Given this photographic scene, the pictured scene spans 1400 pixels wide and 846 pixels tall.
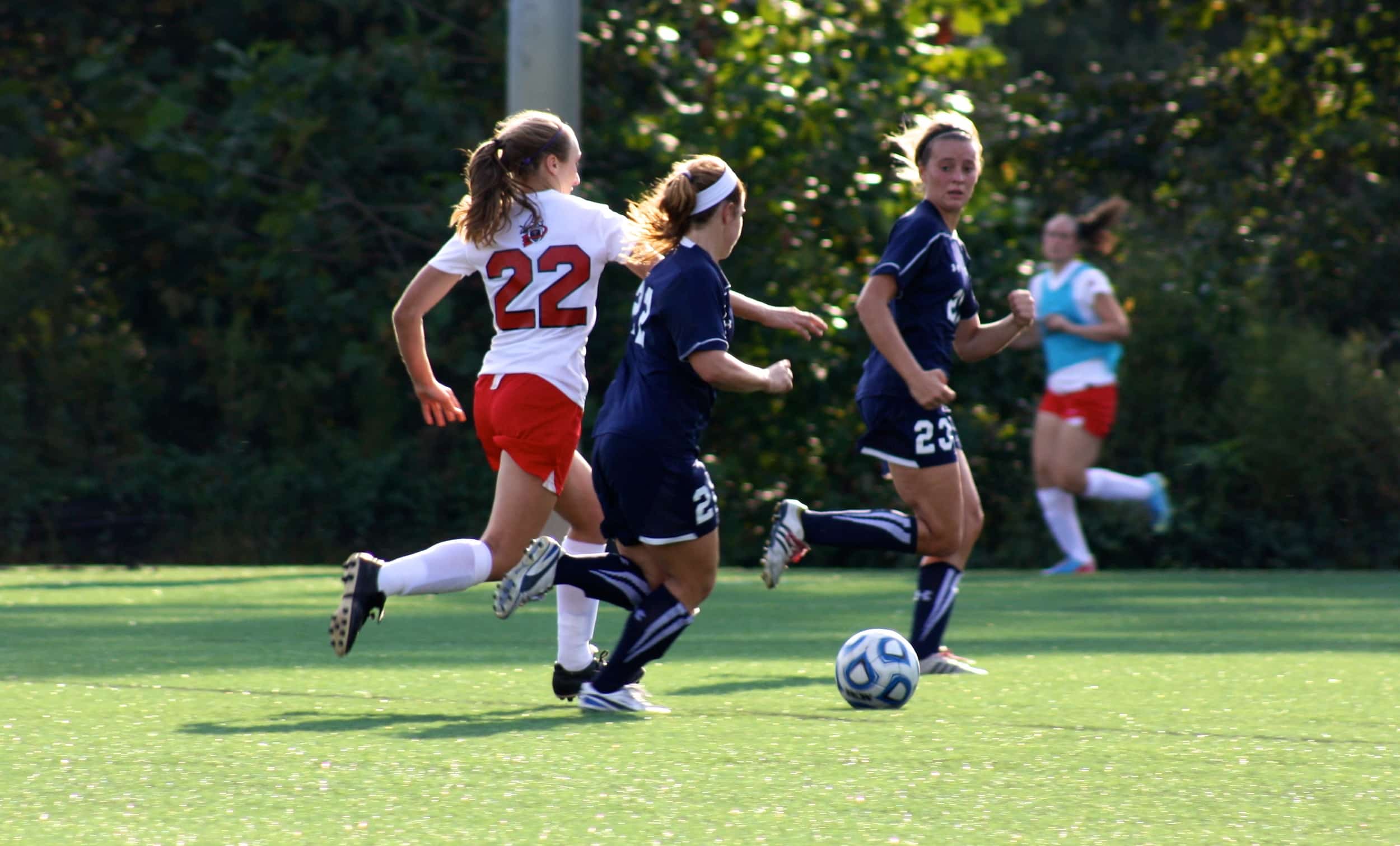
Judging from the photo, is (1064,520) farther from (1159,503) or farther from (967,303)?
(967,303)

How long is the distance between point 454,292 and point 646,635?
8098mm

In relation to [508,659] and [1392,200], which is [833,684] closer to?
[508,659]

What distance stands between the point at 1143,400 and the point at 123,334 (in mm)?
6873

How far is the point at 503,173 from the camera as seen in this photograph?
5.42m

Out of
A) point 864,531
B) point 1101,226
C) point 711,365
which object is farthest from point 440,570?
point 1101,226

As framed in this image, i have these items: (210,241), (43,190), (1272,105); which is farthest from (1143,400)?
(43,190)

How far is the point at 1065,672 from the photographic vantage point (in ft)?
21.0

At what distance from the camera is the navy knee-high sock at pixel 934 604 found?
20.9 ft

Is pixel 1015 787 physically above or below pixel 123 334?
below

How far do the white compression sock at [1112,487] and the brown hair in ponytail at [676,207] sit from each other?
5983mm

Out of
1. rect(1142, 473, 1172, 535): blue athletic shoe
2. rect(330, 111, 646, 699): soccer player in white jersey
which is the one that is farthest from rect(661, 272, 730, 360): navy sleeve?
rect(1142, 473, 1172, 535): blue athletic shoe

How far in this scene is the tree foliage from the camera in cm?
1245

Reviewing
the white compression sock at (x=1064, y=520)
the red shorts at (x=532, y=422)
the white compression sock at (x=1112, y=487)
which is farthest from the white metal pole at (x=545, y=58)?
the red shorts at (x=532, y=422)

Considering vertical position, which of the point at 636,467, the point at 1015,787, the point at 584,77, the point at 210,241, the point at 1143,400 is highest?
the point at 584,77
